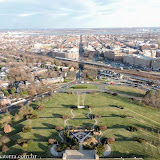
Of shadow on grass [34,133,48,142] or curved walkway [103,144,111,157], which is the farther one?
shadow on grass [34,133,48,142]

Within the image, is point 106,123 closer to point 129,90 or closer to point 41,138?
point 41,138

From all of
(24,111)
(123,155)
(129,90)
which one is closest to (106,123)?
(123,155)

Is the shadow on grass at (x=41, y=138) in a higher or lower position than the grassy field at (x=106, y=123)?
lower

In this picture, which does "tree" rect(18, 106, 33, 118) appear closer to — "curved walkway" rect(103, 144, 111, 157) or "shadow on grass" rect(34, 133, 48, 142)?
"shadow on grass" rect(34, 133, 48, 142)

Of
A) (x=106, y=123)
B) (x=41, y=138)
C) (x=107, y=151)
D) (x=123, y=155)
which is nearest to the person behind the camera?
(x=123, y=155)

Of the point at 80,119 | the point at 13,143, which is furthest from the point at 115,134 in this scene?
the point at 13,143

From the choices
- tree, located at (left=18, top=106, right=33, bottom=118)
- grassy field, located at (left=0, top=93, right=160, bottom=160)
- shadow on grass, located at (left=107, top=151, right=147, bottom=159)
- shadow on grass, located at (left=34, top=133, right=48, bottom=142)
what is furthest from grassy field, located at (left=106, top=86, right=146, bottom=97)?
shadow on grass, located at (left=34, top=133, right=48, bottom=142)

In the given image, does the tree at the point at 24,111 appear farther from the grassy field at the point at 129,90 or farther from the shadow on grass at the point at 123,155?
the grassy field at the point at 129,90

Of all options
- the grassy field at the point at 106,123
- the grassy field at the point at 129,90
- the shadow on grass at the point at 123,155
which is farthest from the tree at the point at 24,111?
the grassy field at the point at 129,90
